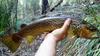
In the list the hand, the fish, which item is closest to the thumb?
the hand

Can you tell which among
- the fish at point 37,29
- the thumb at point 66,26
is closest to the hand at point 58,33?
the thumb at point 66,26

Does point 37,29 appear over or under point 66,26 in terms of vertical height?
under

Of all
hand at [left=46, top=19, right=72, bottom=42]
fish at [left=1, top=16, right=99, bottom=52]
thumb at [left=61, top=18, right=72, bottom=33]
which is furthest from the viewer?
fish at [left=1, top=16, right=99, bottom=52]

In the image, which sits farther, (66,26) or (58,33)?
(66,26)

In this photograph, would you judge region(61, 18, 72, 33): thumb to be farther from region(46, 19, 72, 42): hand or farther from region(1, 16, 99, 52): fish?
region(1, 16, 99, 52): fish

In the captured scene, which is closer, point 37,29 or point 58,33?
point 58,33

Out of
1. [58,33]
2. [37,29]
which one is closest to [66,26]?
[58,33]

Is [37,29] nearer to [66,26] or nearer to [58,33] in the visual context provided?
[66,26]

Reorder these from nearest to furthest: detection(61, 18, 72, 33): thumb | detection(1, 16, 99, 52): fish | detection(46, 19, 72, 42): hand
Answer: detection(46, 19, 72, 42): hand → detection(61, 18, 72, 33): thumb → detection(1, 16, 99, 52): fish

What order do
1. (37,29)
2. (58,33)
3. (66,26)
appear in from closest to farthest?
(58,33) → (66,26) → (37,29)

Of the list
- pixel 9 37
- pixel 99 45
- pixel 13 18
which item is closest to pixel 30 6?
pixel 13 18

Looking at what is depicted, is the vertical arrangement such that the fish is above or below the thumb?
below

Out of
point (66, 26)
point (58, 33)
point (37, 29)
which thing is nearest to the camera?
point (58, 33)
